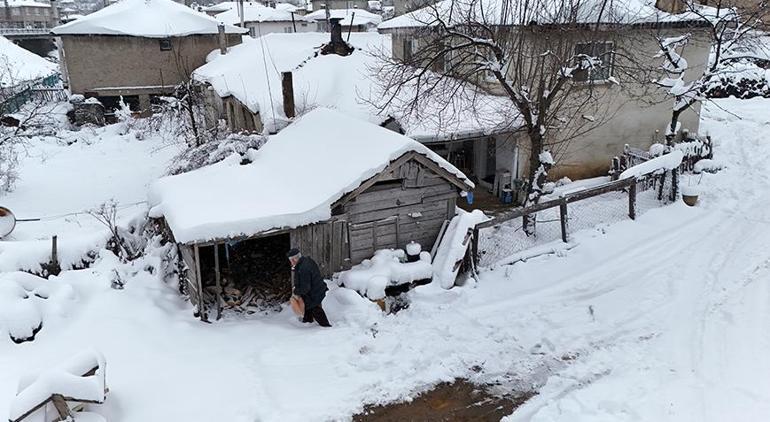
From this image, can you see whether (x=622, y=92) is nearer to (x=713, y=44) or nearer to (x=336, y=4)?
(x=713, y=44)

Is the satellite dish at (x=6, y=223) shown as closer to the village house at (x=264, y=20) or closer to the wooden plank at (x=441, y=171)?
the wooden plank at (x=441, y=171)

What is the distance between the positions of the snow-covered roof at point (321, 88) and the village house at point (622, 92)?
1.60 m

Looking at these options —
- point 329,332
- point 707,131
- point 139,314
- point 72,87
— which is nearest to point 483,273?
point 329,332

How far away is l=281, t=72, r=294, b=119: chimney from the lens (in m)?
15.6

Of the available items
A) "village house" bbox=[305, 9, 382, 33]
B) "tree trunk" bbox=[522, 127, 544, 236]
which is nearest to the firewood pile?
"tree trunk" bbox=[522, 127, 544, 236]

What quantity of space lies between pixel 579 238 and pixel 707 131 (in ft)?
39.1

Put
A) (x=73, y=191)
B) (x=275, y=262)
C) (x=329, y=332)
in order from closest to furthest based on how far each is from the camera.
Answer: (x=329, y=332) < (x=275, y=262) < (x=73, y=191)

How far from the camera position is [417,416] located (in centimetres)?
798

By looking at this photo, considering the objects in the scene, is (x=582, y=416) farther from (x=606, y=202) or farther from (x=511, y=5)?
(x=511, y=5)

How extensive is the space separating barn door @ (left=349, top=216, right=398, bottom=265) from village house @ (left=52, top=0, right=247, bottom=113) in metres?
22.8

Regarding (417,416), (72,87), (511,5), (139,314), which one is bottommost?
(417,416)

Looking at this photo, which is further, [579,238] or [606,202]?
[606,202]

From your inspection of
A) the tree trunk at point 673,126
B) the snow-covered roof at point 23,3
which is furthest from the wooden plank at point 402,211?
the snow-covered roof at point 23,3

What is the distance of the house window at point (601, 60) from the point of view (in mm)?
15336
